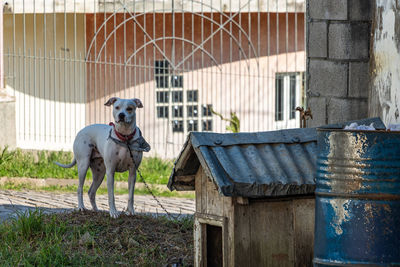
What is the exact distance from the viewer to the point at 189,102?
16.1 meters

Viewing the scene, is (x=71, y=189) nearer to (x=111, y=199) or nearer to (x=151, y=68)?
(x=111, y=199)

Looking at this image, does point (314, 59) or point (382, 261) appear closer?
point (382, 261)

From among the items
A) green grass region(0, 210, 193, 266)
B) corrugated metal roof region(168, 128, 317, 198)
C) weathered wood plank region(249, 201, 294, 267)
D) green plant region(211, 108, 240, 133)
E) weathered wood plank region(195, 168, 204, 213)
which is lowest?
green grass region(0, 210, 193, 266)

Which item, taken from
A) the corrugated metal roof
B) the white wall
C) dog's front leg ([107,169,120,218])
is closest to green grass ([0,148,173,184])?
dog's front leg ([107,169,120,218])

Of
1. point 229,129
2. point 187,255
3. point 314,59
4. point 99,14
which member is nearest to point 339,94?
point 314,59

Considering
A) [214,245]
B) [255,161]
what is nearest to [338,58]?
[214,245]

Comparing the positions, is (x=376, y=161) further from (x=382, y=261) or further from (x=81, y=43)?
(x=81, y=43)

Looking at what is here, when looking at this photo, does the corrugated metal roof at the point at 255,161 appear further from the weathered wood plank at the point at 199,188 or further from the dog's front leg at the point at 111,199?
the dog's front leg at the point at 111,199

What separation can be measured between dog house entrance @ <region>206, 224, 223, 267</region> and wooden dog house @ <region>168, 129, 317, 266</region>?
25cm

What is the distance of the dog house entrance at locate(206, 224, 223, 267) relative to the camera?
6.42m

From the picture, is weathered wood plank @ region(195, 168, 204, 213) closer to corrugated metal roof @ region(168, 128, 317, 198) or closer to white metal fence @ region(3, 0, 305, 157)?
corrugated metal roof @ region(168, 128, 317, 198)

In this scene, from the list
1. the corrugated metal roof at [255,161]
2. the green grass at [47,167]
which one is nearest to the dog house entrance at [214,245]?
the corrugated metal roof at [255,161]

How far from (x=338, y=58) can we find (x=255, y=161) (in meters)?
3.04

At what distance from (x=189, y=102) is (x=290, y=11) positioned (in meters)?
2.64
